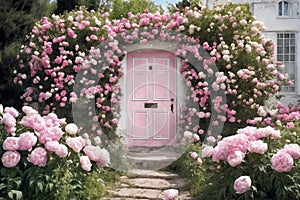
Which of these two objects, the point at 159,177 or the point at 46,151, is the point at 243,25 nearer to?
the point at 159,177

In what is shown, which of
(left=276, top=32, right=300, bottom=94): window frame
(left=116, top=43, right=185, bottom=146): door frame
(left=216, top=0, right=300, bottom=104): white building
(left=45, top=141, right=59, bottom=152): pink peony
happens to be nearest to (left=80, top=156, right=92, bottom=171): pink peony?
(left=45, top=141, right=59, bottom=152): pink peony

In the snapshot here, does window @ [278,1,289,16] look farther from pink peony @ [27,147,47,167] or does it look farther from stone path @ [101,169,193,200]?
pink peony @ [27,147,47,167]

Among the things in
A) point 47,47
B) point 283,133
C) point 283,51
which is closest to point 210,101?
point 283,133

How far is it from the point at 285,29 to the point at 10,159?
1041cm

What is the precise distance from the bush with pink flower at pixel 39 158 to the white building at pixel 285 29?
9.11m

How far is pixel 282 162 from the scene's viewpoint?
436cm

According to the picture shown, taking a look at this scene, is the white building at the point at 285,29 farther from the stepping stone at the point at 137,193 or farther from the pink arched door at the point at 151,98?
the stepping stone at the point at 137,193

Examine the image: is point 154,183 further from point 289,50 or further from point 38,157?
point 289,50

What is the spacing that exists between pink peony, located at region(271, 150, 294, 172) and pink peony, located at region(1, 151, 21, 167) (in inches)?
108

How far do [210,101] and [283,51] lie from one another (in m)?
6.10

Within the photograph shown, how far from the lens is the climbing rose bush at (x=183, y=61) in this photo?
800 cm

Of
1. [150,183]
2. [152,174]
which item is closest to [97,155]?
[150,183]

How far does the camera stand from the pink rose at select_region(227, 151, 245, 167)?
4.48 meters

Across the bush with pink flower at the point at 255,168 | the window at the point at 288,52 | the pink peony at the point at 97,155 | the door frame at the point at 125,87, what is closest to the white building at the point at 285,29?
the window at the point at 288,52
